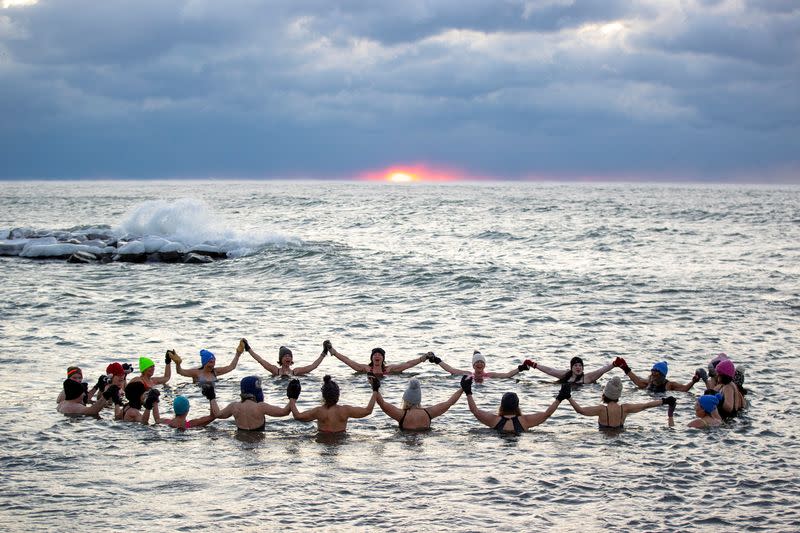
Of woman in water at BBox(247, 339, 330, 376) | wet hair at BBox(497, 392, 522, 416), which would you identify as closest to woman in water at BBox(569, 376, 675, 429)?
wet hair at BBox(497, 392, 522, 416)

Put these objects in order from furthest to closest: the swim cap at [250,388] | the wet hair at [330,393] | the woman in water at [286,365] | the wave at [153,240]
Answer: the wave at [153,240]
the woman in water at [286,365]
the swim cap at [250,388]
the wet hair at [330,393]

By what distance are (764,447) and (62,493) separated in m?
10.4

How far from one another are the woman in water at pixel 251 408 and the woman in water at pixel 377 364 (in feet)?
11.5

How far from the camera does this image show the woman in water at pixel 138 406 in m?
12.9

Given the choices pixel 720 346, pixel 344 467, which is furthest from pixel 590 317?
pixel 344 467

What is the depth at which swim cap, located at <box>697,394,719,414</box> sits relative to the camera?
13.0 metres

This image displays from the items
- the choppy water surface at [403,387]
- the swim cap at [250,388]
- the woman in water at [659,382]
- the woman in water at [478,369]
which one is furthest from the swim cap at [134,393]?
the woman in water at [659,382]

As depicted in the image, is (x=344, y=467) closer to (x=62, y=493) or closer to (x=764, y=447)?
(x=62, y=493)

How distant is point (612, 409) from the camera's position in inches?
515

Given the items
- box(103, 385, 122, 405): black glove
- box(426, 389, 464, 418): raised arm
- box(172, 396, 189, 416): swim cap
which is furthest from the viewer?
box(103, 385, 122, 405): black glove

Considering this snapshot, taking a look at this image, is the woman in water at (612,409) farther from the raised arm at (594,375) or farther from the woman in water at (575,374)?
the raised arm at (594,375)

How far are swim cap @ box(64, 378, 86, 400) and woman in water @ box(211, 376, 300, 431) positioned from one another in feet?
8.10

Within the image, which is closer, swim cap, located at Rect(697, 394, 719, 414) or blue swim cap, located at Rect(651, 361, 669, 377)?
swim cap, located at Rect(697, 394, 719, 414)

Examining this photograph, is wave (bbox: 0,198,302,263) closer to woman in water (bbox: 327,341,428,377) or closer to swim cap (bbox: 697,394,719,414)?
woman in water (bbox: 327,341,428,377)
